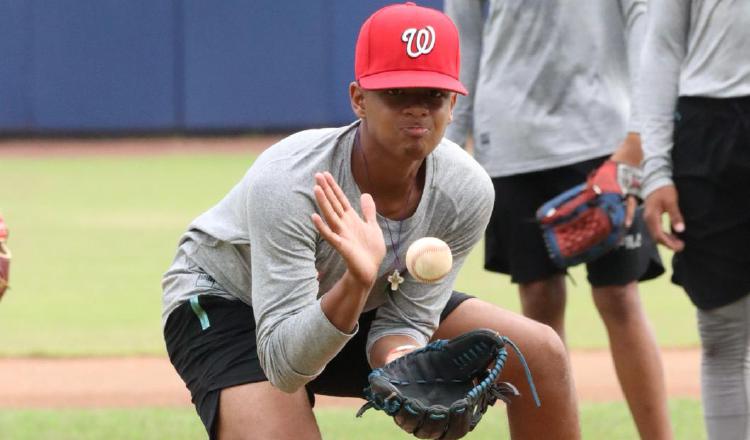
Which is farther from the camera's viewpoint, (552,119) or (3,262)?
(552,119)

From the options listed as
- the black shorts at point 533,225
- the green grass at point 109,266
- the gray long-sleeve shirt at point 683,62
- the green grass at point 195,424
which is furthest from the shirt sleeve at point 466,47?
the green grass at point 109,266

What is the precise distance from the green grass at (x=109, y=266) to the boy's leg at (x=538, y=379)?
12.1ft

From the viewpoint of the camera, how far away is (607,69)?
Result: 503 centimetres

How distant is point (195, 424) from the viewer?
5.65 m

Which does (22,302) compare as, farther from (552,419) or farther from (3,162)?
(3,162)

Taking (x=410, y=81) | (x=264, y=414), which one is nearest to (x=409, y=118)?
(x=410, y=81)

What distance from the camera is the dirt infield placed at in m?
6.26

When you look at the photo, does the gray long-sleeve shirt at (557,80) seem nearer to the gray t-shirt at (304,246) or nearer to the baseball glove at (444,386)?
the gray t-shirt at (304,246)

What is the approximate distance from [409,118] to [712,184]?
1149 mm

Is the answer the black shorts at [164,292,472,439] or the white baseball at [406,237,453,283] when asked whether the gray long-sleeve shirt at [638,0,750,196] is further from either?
the white baseball at [406,237,453,283]

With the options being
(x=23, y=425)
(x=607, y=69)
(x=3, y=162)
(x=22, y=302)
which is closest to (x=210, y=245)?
(x=607, y=69)

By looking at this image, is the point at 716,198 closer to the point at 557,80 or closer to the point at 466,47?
the point at 557,80

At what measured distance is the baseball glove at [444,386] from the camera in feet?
10.5

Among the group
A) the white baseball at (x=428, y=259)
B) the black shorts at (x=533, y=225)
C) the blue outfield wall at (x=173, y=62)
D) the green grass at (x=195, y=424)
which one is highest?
the white baseball at (x=428, y=259)
